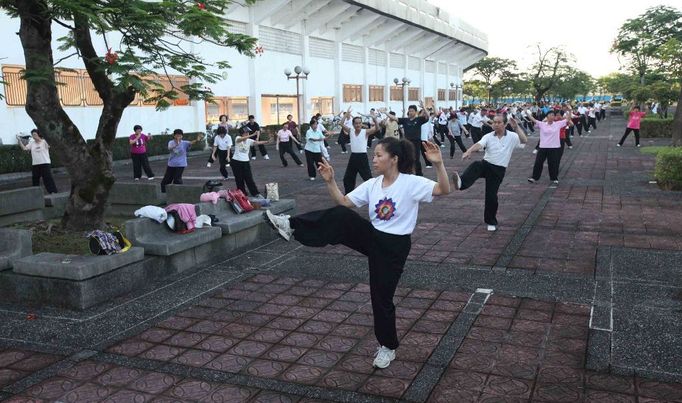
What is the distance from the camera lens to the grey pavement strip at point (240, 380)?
3842mm

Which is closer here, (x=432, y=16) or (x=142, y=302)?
(x=142, y=302)

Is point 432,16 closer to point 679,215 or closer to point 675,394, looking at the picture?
point 679,215

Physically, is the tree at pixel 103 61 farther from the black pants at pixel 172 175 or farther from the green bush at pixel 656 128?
the green bush at pixel 656 128

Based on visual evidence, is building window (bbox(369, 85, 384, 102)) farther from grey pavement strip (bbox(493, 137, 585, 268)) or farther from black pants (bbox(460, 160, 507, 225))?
black pants (bbox(460, 160, 507, 225))

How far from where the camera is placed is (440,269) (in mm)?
6711

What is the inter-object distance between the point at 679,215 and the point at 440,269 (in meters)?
5.06

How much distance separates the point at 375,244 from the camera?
409 centimetres

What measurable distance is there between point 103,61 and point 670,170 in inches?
421

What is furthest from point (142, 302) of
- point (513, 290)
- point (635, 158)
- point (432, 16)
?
point (432, 16)

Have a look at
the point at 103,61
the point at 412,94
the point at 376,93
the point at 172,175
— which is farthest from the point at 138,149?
the point at 412,94

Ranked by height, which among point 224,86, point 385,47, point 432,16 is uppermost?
point 432,16

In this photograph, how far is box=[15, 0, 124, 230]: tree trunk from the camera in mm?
7086

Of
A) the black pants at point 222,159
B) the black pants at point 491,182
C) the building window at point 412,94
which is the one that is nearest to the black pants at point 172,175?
the black pants at point 222,159

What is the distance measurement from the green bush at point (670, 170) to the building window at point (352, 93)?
29.1 m
